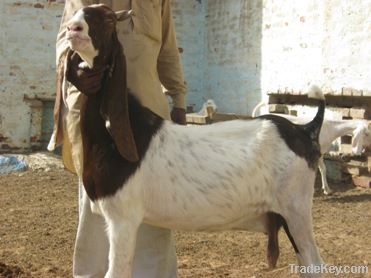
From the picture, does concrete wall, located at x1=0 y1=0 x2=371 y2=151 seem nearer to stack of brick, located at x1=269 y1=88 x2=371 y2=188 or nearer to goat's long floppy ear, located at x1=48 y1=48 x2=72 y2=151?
stack of brick, located at x1=269 y1=88 x2=371 y2=188

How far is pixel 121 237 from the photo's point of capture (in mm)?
2730

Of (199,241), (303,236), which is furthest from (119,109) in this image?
(199,241)

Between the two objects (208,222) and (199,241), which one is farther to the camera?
(199,241)

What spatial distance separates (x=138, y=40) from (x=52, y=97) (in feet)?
26.8

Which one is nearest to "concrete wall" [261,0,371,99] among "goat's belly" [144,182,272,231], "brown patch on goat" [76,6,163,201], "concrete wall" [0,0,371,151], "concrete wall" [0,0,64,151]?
"concrete wall" [0,0,371,151]

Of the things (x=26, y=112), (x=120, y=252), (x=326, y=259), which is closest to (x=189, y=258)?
(x=326, y=259)

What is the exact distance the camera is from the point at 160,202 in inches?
109

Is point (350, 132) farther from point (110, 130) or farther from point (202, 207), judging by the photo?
point (110, 130)

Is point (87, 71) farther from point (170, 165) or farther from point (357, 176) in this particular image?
point (357, 176)

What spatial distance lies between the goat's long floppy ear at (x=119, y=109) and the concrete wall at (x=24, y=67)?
8554 mm

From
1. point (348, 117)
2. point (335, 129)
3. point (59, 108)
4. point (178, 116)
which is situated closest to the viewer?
point (59, 108)

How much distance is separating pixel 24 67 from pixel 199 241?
7.06 m

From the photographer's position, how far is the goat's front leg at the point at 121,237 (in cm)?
272

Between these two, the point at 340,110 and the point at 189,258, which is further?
the point at 340,110
